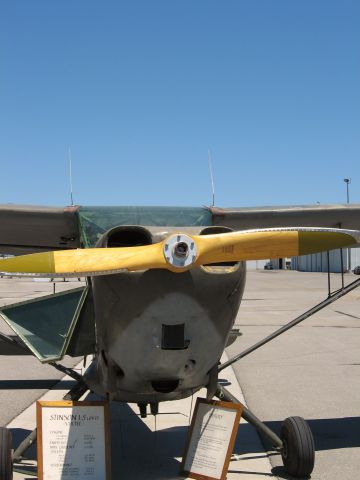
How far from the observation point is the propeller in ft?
11.8

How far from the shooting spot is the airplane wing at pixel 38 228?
224 inches

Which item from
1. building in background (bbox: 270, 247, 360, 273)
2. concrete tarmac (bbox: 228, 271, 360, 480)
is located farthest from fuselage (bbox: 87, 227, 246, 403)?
building in background (bbox: 270, 247, 360, 273)

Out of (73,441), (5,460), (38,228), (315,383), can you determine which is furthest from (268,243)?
(315,383)

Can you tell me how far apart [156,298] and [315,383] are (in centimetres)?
569

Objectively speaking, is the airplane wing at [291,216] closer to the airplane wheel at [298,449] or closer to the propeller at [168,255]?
the propeller at [168,255]

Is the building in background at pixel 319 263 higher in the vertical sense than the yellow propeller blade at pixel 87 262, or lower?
lower

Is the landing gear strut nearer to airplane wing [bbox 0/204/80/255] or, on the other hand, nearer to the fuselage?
the fuselage

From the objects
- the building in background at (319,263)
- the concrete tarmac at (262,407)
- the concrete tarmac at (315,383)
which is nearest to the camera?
the concrete tarmac at (262,407)

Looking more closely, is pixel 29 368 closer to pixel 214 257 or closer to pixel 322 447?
pixel 322 447

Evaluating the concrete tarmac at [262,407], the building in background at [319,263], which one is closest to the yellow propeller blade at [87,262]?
the concrete tarmac at [262,407]

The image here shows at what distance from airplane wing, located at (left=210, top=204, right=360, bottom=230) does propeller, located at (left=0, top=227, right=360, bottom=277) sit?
1.91 meters

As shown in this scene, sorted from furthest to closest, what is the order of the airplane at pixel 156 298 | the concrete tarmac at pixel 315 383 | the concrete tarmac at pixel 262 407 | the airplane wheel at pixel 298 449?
the concrete tarmac at pixel 315 383 < the concrete tarmac at pixel 262 407 < the airplane wheel at pixel 298 449 < the airplane at pixel 156 298

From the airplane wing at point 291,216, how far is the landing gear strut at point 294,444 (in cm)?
188

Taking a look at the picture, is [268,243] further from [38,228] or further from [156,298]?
[38,228]
